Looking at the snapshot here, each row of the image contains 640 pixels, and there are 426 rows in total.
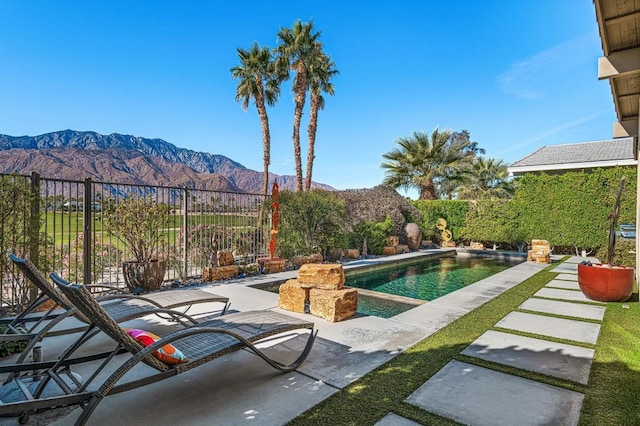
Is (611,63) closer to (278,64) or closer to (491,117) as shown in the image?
(278,64)

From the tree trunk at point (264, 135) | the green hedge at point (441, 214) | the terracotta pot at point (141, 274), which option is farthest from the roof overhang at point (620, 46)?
the tree trunk at point (264, 135)

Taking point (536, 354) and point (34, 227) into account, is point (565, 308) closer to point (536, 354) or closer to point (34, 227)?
point (536, 354)

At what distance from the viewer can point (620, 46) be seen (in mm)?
5191

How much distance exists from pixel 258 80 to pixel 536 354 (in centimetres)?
1859

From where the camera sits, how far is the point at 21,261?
2.72 m

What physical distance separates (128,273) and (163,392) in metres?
4.41

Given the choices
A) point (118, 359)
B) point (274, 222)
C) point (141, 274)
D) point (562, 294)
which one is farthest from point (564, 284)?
point (141, 274)

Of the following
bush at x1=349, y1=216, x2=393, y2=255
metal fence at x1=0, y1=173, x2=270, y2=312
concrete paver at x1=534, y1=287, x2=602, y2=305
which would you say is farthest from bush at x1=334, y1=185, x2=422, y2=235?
concrete paver at x1=534, y1=287, x2=602, y2=305

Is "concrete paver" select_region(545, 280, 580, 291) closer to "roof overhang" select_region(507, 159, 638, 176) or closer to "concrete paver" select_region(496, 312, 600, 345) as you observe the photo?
"concrete paver" select_region(496, 312, 600, 345)

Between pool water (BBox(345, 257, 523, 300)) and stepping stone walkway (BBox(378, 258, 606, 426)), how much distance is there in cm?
285

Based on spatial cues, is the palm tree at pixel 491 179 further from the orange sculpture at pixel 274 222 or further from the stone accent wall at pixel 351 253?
the orange sculpture at pixel 274 222

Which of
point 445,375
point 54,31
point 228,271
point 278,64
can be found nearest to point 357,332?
point 445,375

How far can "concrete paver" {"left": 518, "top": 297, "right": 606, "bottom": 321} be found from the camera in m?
5.12

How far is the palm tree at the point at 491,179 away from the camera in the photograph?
25.5m
